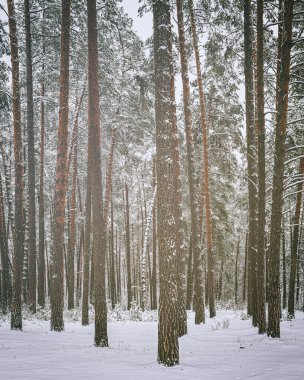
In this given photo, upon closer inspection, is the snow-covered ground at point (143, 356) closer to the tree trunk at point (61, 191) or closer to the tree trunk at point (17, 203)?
the tree trunk at point (17, 203)

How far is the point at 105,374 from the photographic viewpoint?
5.64 meters

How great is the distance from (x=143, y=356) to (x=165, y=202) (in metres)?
3.82

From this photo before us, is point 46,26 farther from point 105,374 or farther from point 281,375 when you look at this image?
point 281,375

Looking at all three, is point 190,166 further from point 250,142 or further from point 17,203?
point 17,203

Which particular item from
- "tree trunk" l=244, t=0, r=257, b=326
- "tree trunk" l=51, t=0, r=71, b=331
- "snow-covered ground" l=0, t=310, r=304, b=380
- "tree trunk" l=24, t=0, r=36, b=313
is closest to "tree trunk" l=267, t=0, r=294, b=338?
"snow-covered ground" l=0, t=310, r=304, b=380

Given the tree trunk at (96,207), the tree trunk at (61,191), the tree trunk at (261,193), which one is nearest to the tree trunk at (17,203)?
the tree trunk at (61,191)

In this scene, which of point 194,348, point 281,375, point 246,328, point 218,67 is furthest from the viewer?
point 218,67

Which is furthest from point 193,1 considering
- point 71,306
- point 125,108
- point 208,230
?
point 71,306

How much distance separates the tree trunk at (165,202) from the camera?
6.17m

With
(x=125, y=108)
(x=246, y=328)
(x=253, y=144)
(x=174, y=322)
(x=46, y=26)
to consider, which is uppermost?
(x=46, y=26)

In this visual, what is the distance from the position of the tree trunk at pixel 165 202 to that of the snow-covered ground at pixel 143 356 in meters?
0.58

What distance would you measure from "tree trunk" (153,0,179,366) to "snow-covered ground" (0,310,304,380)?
0.58 meters

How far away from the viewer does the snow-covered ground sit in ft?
18.5

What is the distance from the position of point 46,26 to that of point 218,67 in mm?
8264
